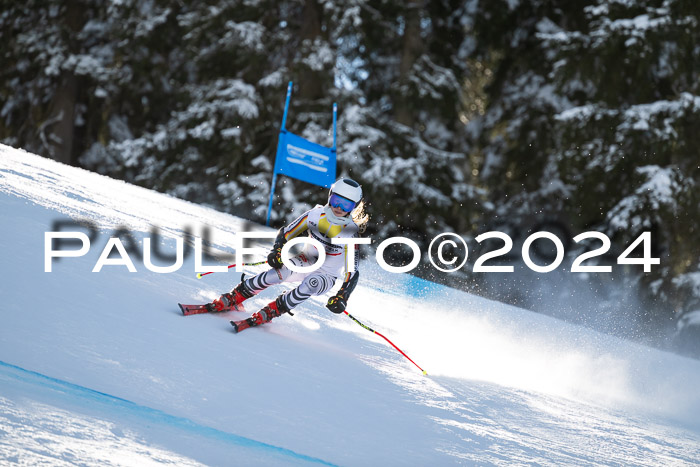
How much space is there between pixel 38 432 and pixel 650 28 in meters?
14.9

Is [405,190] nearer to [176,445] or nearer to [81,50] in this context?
[81,50]

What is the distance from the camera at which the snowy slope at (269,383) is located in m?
2.79

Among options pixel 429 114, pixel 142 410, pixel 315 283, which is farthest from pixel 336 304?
pixel 429 114

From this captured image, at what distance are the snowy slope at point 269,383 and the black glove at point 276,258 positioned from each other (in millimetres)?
426

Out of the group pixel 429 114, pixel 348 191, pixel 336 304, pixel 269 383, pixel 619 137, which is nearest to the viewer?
pixel 269 383

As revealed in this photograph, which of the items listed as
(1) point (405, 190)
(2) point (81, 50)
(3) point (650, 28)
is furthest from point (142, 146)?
(3) point (650, 28)

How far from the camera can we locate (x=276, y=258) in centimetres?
477

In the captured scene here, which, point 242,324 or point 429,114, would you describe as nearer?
point 242,324

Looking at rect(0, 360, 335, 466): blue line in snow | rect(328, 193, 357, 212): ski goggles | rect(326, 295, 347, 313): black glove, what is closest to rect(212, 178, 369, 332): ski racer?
rect(328, 193, 357, 212): ski goggles

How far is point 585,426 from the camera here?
4.55m

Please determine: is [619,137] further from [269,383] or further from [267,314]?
[269,383]

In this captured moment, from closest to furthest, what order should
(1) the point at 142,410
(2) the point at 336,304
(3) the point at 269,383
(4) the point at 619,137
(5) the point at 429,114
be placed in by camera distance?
(1) the point at 142,410 < (3) the point at 269,383 < (2) the point at 336,304 < (4) the point at 619,137 < (5) the point at 429,114

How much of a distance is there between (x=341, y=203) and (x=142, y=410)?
2143 mm

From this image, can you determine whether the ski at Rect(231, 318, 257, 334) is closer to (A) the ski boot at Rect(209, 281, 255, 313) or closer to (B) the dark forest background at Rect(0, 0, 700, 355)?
(A) the ski boot at Rect(209, 281, 255, 313)
